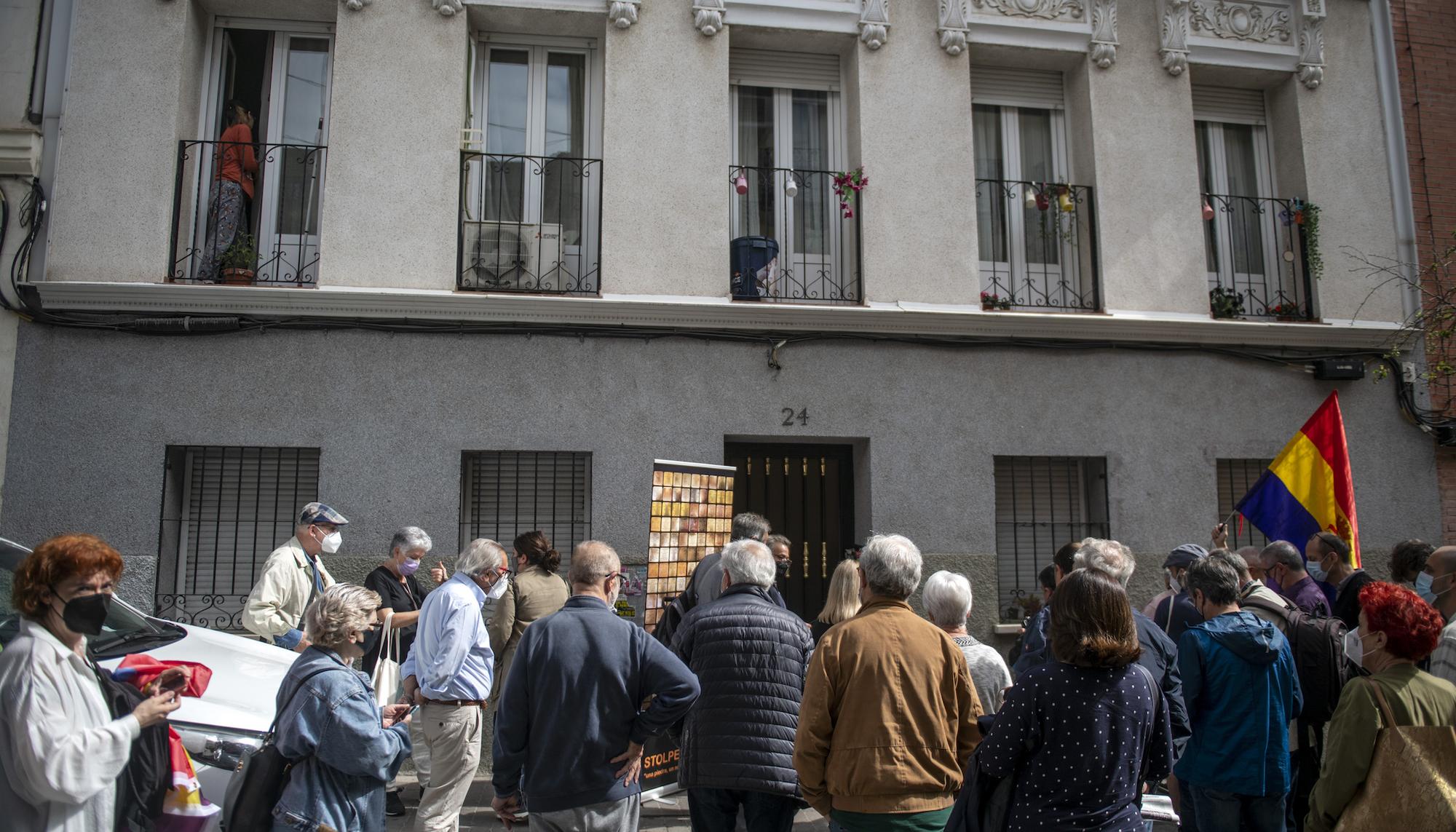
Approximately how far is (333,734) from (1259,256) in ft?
32.4

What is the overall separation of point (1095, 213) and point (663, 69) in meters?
4.23

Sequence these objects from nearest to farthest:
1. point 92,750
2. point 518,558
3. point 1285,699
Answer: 1. point 92,750
2. point 1285,699
3. point 518,558

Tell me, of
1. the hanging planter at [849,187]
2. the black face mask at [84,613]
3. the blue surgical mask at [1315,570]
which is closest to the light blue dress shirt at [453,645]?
the black face mask at [84,613]

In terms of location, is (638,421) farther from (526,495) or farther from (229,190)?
(229,190)

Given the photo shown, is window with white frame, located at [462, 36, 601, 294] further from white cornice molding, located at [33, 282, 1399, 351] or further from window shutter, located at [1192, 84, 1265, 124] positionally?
window shutter, located at [1192, 84, 1265, 124]

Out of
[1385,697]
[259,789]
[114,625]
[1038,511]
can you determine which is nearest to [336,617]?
[259,789]

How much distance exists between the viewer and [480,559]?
19.2ft

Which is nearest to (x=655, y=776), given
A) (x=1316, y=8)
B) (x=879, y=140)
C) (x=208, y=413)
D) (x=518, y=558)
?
(x=518, y=558)

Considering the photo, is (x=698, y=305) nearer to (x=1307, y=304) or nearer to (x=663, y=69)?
(x=663, y=69)

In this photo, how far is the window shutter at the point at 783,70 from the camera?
9805 mm

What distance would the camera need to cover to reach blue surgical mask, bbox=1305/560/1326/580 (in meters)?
7.22

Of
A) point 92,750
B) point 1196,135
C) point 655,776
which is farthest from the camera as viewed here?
point 1196,135

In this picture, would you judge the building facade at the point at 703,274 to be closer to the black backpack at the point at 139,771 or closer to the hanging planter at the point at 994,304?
the hanging planter at the point at 994,304

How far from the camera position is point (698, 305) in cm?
870
